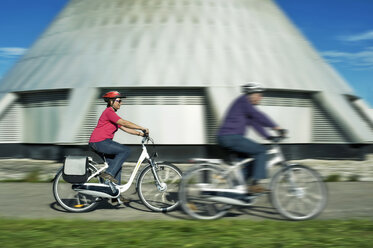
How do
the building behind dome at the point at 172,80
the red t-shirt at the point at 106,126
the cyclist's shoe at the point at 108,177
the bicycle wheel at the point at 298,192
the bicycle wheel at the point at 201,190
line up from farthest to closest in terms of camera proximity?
the building behind dome at the point at 172,80
the red t-shirt at the point at 106,126
the cyclist's shoe at the point at 108,177
the bicycle wheel at the point at 201,190
the bicycle wheel at the point at 298,192

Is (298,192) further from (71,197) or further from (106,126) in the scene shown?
(71,197)

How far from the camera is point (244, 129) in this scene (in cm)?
595

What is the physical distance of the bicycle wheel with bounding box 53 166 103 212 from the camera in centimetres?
656

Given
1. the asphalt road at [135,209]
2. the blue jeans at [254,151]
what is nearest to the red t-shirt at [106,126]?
the asphalt road at [135,209]

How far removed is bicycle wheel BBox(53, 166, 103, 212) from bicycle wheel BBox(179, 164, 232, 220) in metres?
1.61

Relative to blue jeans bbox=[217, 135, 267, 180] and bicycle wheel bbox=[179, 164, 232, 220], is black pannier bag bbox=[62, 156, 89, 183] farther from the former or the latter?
blue jeans bbox=[217, 135, 267, 180]

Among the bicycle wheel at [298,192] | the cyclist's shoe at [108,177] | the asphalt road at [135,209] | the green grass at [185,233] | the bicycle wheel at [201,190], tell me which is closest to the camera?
the green grass at [185,233]

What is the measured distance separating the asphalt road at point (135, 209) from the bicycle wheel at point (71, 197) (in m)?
0.14

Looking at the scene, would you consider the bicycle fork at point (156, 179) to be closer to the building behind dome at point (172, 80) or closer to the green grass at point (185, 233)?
the green grass at point (185, 233)

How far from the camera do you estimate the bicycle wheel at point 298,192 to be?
5.72m

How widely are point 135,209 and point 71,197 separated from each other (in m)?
A: 1.09

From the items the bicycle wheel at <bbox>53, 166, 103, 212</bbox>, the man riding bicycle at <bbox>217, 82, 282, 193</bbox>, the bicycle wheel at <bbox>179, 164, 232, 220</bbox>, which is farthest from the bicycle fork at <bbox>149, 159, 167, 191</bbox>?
the man riding bicycle at <bbox>217, 82, 282, 193</bbox>

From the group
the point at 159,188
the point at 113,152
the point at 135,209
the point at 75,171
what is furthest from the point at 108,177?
the point at 159,188

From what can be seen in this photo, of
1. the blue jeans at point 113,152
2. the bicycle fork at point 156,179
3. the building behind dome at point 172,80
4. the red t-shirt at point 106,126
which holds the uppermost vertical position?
the building behind dome at point 172,80
